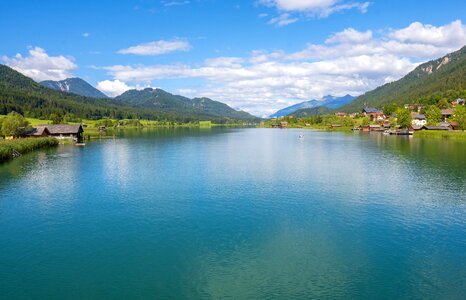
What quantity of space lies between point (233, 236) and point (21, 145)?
67919mm

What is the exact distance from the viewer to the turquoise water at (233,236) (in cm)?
1881

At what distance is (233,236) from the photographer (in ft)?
84.2

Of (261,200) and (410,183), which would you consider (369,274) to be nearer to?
(261,200)

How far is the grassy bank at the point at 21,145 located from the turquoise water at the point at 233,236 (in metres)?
18.8

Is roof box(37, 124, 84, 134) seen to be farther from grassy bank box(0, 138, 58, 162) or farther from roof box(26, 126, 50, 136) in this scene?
grassy bank box(0, 138, 58, 162)

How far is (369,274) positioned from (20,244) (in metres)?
23.6

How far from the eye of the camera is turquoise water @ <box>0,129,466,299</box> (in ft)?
61.7

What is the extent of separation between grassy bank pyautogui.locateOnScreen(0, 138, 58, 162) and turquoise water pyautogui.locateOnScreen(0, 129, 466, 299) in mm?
18792

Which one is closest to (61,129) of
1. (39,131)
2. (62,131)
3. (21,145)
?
(62,131)

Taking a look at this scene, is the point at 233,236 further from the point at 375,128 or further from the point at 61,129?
the point at 375,128

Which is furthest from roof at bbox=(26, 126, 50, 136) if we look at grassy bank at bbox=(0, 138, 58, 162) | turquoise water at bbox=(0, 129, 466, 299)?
turquoise water at bbox=(0, 129, 466, 299)

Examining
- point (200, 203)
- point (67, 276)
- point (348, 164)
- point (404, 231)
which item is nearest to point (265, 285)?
point (67, 276)

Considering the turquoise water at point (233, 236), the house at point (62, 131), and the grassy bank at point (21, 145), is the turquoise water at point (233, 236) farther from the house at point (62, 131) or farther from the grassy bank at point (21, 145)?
the house at point (62, 131)

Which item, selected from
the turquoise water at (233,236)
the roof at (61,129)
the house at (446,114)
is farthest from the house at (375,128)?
the roof at (61,129)
